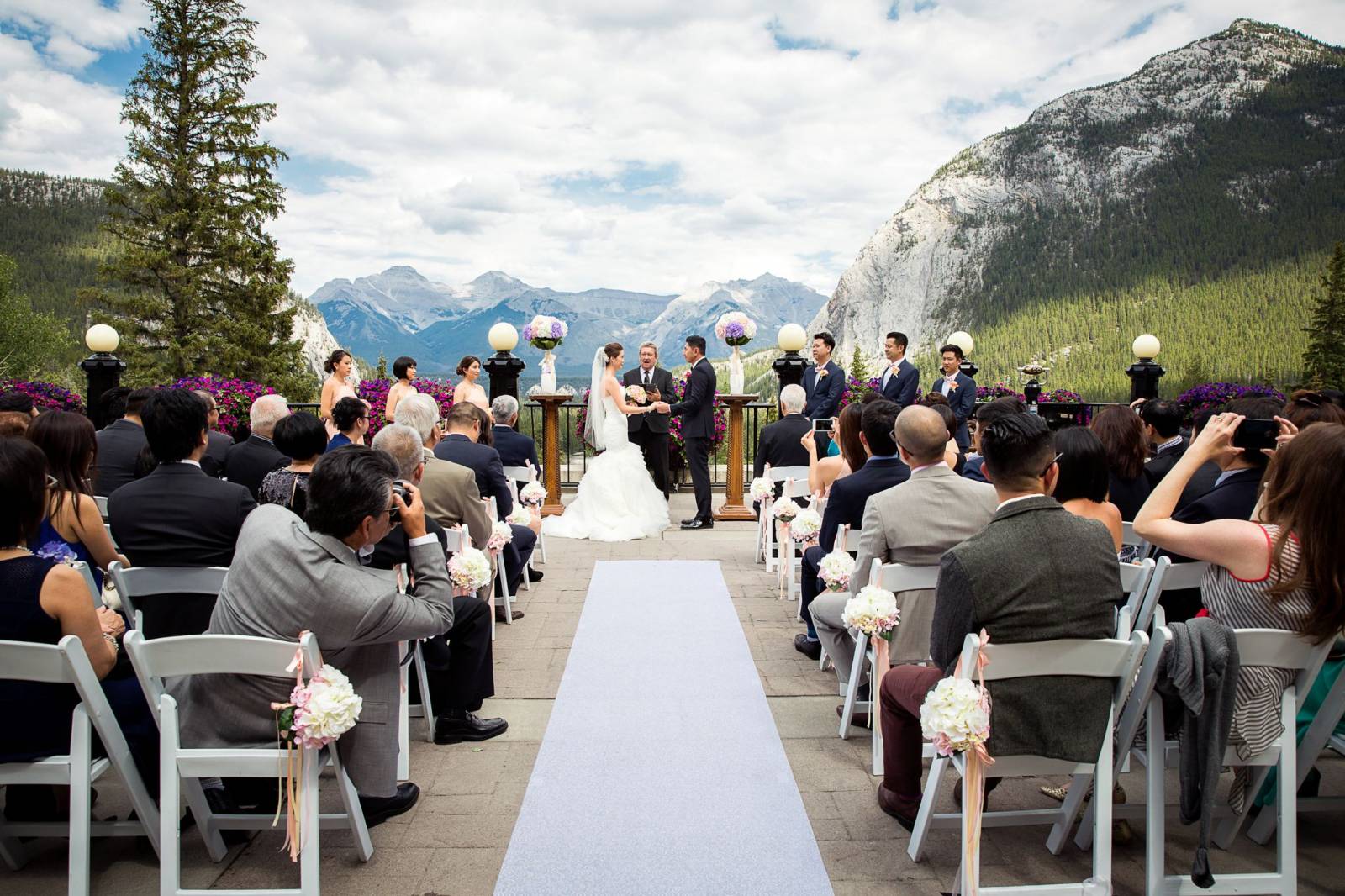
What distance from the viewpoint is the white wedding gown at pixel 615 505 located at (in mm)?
9156

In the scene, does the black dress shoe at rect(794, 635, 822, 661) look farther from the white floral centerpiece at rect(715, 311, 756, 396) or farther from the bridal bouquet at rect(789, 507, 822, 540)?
the white floral centerpiece at rect(715, 311, 756, 396)

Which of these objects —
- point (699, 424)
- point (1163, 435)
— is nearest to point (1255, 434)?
point (1163, 435)

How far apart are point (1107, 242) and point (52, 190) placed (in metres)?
102

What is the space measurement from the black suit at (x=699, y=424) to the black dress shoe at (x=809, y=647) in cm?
411

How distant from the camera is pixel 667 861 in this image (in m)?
3.02

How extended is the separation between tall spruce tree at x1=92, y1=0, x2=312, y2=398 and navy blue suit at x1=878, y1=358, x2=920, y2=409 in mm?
26946

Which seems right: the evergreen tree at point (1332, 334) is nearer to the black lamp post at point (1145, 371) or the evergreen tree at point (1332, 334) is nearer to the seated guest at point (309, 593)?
the black lamp post at point (1145, 371)

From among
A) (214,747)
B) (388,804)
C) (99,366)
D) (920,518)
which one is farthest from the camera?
(99,366)

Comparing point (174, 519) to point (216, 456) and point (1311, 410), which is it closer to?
point (216, 456)

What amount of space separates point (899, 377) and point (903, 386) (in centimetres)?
12

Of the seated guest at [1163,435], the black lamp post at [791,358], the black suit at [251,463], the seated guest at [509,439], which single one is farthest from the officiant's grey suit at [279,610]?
the black lamp post at [791,358]

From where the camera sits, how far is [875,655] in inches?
148

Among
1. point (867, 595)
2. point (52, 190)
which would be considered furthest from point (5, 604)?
point (52, 190)

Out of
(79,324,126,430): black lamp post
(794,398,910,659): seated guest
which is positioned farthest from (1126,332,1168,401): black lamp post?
(79,324,126,430): black lamp post
